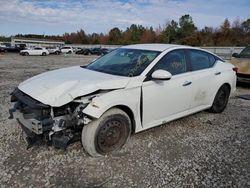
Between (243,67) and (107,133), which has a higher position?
(243,67)

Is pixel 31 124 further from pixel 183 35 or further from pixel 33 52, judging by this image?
pixel 183 35

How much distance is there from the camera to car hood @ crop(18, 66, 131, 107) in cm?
340

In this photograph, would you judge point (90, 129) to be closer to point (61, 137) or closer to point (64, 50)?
point (61, 137)

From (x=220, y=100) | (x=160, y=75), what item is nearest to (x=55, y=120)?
(x=160, y=75)

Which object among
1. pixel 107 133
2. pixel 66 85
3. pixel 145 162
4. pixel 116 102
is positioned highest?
pixel 66 85

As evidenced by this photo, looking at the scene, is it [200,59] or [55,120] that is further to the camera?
[200,59]

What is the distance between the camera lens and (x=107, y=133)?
3.72 metres

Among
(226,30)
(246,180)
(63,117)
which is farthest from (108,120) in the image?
(226,30)

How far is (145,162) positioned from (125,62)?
1755 mm

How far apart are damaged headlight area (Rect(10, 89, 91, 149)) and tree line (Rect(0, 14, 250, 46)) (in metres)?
55.9

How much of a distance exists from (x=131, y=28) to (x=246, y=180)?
9807 cm

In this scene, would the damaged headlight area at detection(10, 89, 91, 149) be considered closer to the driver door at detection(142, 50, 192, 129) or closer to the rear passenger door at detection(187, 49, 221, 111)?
the driver door at detection(142, 50, 192, 129)

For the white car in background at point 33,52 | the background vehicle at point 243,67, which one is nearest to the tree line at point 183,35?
the white car in background at point 33,52

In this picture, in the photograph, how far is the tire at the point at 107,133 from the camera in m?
3.55
